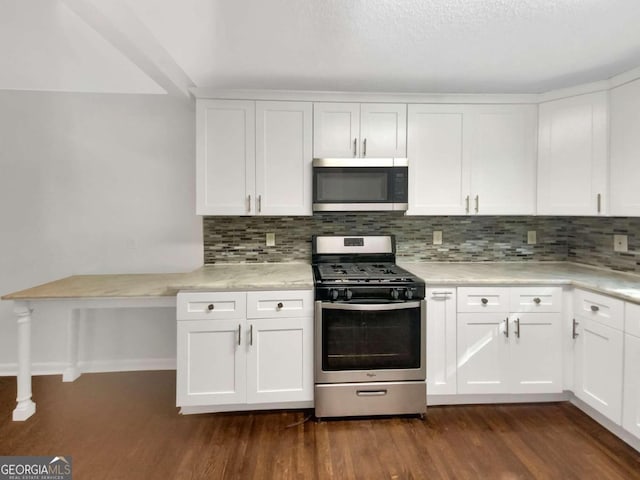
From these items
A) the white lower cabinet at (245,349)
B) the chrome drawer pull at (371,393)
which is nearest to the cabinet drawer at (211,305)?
the white lower cabinet at (245,349)

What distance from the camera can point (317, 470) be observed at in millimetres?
1701

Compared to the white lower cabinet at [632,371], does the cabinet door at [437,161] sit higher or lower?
higher

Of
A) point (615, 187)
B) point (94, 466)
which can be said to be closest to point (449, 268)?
point (615, 187)

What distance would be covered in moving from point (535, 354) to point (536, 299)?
1.22 feet

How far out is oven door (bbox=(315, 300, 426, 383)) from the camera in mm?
2127

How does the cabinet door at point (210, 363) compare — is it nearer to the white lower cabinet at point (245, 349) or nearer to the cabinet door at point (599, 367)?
the white lower cabinet at point (245, 349)

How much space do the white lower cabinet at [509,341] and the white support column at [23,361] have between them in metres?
2.84

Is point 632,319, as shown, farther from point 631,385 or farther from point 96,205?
point 96,205

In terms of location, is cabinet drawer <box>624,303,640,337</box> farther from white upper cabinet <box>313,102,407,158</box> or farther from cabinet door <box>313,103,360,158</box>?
cabinet door <box>313,103,360,158</box>

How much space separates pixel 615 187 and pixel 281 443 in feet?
8.94

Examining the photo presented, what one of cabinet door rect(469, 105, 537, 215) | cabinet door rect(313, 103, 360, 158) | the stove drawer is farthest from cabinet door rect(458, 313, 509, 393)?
cabinet door rect(313, 103, 360, 158)

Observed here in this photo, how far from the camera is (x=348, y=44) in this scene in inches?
71.2

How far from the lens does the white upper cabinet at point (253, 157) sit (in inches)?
95.2

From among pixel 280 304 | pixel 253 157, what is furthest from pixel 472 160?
pixel 280 304
